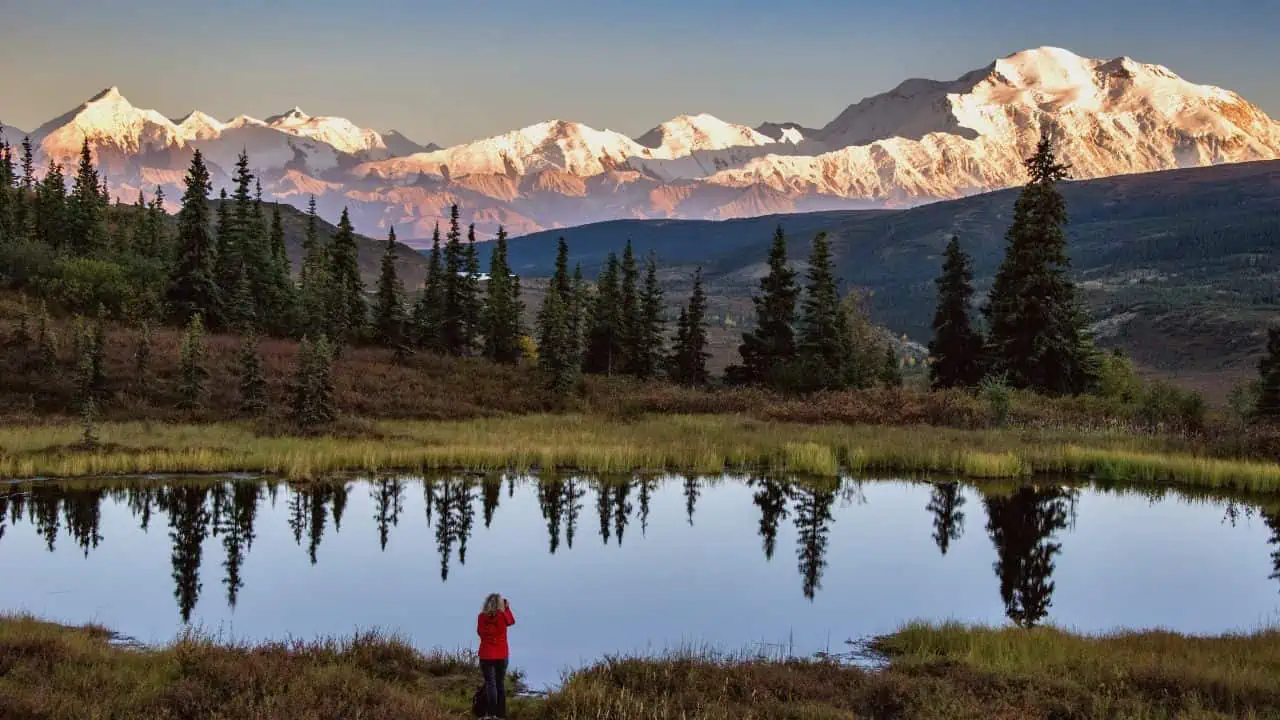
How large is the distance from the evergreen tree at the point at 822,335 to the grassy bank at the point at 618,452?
17.5m

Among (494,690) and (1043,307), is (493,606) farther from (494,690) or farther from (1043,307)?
(1043,307)

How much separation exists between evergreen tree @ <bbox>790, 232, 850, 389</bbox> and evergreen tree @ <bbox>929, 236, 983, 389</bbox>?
7.10m

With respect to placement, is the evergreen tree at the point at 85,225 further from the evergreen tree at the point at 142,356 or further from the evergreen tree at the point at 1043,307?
the evergreen tree at the point at 1043,307

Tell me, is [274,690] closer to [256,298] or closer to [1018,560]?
[1018,560]

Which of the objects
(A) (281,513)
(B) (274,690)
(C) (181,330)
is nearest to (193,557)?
(A) (281,513)

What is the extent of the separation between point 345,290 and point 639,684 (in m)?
58.9

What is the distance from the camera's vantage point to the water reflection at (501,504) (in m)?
24.3

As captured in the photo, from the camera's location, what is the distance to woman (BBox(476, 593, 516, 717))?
44.0 feet

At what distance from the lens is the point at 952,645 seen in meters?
17.4

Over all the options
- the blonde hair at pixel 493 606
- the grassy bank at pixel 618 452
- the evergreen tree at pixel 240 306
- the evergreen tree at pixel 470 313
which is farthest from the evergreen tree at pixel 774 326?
the blonde hair at pixel 493 606

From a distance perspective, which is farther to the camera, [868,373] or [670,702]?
[868,373]

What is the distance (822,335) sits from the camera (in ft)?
219

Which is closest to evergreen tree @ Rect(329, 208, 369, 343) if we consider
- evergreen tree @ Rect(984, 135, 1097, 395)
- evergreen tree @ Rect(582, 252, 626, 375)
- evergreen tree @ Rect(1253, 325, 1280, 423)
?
evergreen tree @ Rect(582, 252, 626, 375)

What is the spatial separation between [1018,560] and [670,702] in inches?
606
